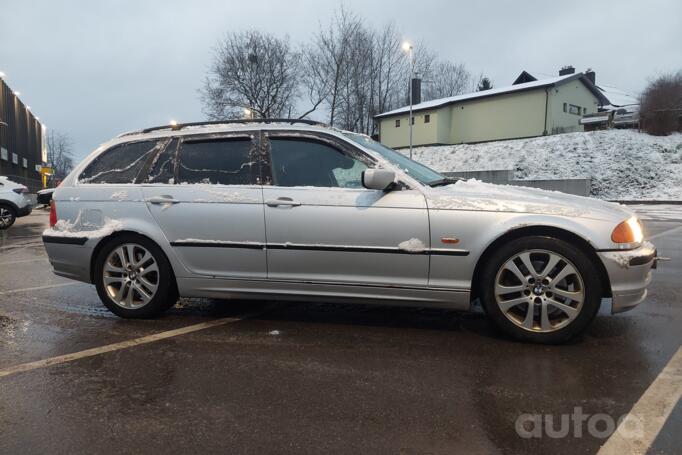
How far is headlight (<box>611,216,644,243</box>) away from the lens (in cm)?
343

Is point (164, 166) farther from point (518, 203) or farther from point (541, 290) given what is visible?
point (541, 290)

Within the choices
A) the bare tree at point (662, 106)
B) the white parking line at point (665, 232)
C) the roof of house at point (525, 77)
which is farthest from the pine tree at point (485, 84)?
the white parking line at point (665, 232)

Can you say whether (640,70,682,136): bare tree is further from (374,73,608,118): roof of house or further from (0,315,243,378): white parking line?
(0,315,243,378): white parking line

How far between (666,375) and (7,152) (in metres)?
52.7

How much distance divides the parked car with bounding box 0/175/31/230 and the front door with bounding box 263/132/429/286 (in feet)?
41.3

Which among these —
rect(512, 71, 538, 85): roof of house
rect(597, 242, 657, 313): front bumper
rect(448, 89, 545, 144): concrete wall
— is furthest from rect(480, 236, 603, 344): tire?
rect(512, 71, 538, 85): roof of house

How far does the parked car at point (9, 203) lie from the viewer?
1334 cm

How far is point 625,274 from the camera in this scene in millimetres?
3408

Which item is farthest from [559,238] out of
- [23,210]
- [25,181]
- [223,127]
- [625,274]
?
[25,181]

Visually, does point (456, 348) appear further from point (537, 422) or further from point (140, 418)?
point (140, 418)

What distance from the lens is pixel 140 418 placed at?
2564 millimetres

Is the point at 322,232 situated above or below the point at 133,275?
above

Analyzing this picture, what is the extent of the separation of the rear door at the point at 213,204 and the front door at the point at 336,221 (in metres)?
0.15

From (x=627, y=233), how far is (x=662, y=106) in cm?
3054
